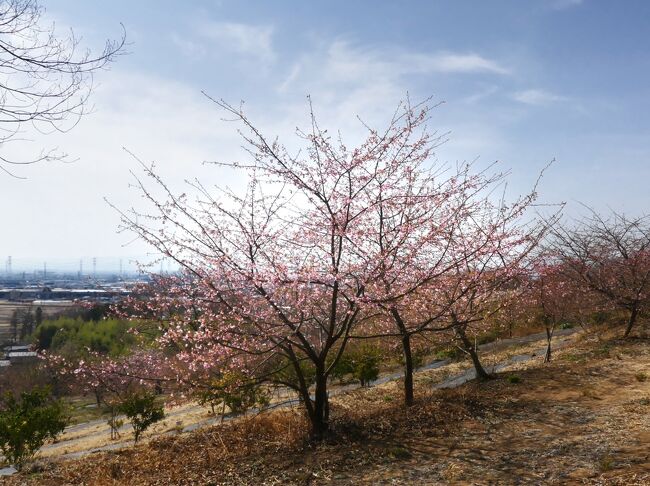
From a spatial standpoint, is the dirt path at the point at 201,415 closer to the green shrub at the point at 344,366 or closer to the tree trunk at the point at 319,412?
the green shrub at the point at 344,366

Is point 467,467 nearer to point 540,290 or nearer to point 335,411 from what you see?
point 335,411

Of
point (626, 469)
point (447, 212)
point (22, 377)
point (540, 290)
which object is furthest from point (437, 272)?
point (22, 377)

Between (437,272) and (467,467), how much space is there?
2.60 meters

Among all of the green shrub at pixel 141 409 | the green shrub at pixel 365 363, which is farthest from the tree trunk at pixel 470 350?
the green shrub at pixel 141 409

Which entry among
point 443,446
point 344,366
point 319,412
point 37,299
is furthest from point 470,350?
point 37,299

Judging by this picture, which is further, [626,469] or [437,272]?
[437,272]

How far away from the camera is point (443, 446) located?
6.01 m

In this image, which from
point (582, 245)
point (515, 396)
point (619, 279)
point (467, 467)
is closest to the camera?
point (467, 467)

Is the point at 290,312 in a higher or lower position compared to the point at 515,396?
higher

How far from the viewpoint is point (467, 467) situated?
526cm

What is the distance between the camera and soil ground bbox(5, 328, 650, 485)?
514 cm

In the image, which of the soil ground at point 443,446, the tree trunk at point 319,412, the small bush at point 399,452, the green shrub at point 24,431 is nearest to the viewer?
the soil ground at point 443,446

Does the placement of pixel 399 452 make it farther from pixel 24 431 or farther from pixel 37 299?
pixel 37 299

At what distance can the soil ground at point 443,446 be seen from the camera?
16.9ft
